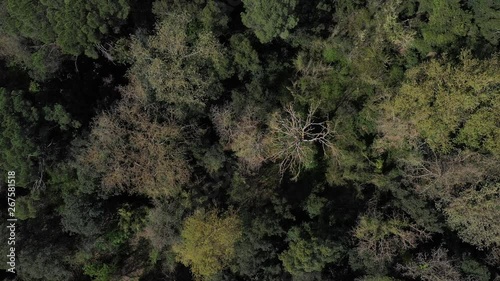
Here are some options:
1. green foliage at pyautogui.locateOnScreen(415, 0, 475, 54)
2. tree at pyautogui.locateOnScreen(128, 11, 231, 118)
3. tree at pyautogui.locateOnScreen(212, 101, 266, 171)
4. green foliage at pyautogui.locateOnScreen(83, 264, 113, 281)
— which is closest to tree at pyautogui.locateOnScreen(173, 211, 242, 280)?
tree at pyautogui.locateOnScreen(212, 101, 266, 171)

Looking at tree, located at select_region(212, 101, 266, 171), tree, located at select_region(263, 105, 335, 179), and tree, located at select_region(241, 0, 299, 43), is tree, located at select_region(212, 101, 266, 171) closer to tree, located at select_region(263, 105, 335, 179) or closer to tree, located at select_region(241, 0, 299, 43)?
tree, located at select_region(263, 105, 335, 179)

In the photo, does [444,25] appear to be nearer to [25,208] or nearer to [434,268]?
[434,268]

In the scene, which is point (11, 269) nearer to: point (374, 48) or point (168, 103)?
point (168, 103)

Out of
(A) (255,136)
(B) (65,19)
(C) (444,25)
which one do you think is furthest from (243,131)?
(C) (444,25)

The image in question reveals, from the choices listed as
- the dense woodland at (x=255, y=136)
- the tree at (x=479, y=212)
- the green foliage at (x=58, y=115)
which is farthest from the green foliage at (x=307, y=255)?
the green foliage at (x=58, y=115)

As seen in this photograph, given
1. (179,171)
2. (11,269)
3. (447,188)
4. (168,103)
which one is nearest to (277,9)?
(168,103)

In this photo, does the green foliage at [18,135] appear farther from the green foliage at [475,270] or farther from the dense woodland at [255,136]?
the green foliage at [475,270]

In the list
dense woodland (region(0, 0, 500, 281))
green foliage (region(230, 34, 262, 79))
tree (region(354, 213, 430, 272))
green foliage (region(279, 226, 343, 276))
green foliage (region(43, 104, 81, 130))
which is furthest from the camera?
tree (region(354, 213, 430, 272))
